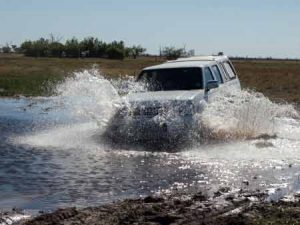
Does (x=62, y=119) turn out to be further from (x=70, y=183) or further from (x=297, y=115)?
(x=70, y=183)

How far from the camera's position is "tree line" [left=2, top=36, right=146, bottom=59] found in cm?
10025

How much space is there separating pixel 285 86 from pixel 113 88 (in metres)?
22.3

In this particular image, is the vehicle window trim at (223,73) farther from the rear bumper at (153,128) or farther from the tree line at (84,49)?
the tree line at (84,49)

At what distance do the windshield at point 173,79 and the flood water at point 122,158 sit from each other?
610mm

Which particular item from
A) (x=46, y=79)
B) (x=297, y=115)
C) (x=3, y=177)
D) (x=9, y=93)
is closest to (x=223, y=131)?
(x=3, y=177)

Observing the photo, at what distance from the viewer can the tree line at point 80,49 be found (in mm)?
100250

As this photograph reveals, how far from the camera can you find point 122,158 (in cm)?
1224

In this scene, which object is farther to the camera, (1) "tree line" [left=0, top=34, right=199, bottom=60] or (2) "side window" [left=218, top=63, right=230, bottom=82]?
(1) "tree line" [left=0, top=34, right=199, bottom=60]

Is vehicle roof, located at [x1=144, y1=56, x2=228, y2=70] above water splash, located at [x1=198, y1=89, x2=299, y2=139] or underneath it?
above

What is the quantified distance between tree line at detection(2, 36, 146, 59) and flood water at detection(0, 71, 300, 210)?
81.6 metres

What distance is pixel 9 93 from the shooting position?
3394 centimetres

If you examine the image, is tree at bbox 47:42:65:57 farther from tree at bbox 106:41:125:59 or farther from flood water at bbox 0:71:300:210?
flood water at bbox 0:71:300:210

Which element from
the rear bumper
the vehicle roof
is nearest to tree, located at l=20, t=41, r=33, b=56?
the vehicle roof

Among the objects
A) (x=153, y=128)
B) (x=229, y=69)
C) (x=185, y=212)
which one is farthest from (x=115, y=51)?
(x=185, y=212)
